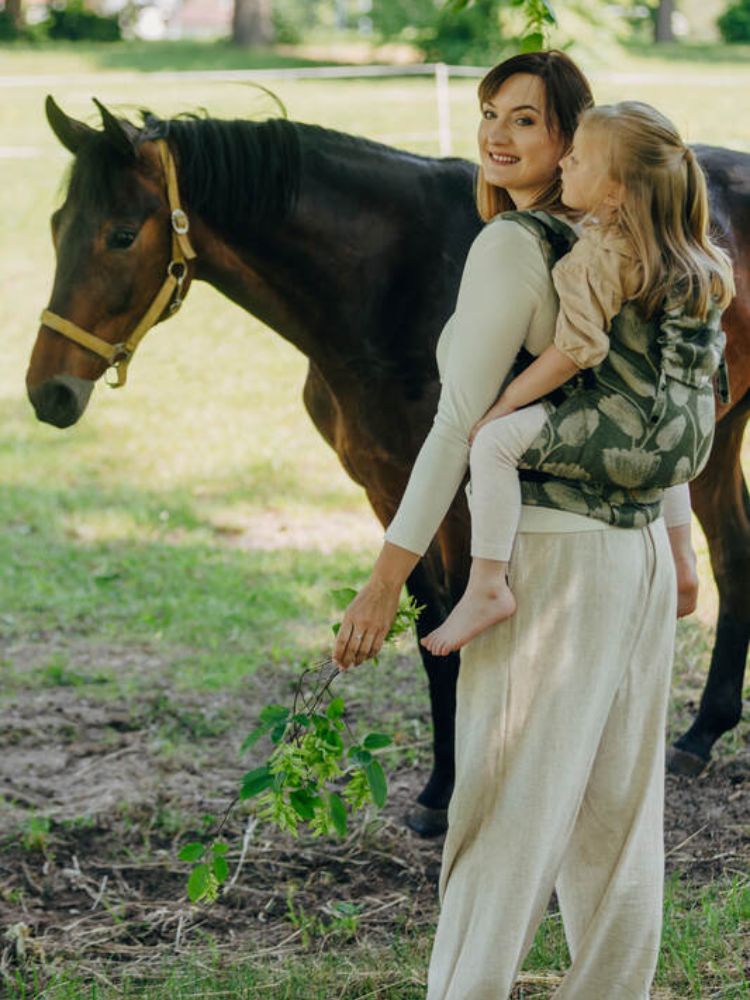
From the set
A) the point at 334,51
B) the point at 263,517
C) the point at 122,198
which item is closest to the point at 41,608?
the point at 263,517

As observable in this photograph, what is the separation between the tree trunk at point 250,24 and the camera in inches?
1091

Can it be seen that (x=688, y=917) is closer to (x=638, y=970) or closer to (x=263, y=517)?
(x=638, y=970)

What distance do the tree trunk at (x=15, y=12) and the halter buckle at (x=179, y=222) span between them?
93.8ft

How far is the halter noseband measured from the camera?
326cm

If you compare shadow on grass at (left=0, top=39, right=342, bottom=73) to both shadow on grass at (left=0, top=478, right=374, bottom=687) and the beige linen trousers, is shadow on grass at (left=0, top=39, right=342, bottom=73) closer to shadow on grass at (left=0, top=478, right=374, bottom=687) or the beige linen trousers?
shadow on grass at (left=0, top=478, right=374, bottom=687)

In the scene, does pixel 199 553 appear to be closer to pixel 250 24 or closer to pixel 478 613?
pixel 478 613

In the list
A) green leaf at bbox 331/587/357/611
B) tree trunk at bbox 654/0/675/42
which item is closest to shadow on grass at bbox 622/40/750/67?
tree trunk at bbox 654/0/675/42

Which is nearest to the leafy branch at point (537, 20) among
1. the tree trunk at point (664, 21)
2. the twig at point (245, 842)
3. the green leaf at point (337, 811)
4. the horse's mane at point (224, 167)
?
the horse's mane at point (224, 167)

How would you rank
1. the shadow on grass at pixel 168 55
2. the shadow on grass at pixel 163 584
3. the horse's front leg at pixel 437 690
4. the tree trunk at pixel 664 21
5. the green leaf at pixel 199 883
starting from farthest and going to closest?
the tree trunk at pixel 664 21 → the shadow on grass at pixel 168 55 → the shadow on grass at pixel 163 584 → the horse's front leg at pixel 437 690 → the green leaf at pixel 199 883

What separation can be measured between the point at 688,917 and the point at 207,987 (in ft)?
3.59

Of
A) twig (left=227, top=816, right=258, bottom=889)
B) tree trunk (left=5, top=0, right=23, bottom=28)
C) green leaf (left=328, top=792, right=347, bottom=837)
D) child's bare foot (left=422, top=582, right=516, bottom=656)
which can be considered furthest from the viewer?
tree trunk (left=5, top=0, right=23, bottom=28)

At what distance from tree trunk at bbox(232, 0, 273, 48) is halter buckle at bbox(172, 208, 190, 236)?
84.5 ft

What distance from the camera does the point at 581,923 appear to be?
2344 mm

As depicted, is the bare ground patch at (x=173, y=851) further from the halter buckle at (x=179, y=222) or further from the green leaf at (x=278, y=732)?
the halter buckle at (x=179, y=222)
